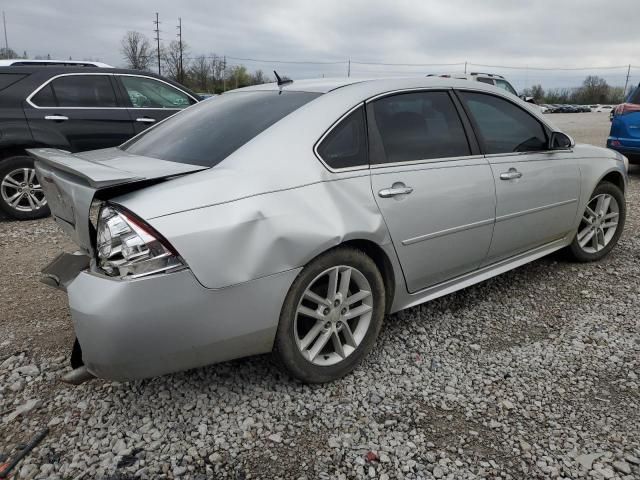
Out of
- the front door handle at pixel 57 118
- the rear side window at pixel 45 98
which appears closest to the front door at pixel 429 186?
the front door handle at pixel 57 118

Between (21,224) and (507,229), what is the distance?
502 centimetres

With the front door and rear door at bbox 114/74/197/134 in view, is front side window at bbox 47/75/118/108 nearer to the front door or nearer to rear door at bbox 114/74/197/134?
rear door at bbox 114/74/197/134

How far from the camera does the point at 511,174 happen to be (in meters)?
3.37

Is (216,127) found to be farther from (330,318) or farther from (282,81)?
(330,318)

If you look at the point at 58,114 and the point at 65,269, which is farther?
the point at 58,114

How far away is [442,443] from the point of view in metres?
2.25

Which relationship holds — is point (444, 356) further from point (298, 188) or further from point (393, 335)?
point (298, 188)

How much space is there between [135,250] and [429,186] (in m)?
1.61

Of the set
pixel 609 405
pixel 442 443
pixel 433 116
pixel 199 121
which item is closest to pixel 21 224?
pixel 199 121

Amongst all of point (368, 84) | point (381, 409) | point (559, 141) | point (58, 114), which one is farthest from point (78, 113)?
point (381, 409)

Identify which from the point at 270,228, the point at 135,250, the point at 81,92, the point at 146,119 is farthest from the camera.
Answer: the point at 146,119

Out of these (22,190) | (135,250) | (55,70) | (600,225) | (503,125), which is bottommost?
(22,190)

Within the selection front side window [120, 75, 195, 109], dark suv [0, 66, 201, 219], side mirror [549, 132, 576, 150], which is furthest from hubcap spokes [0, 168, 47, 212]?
side mirror [549, 132, 576, 150]

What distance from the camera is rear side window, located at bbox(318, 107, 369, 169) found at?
101 inches
